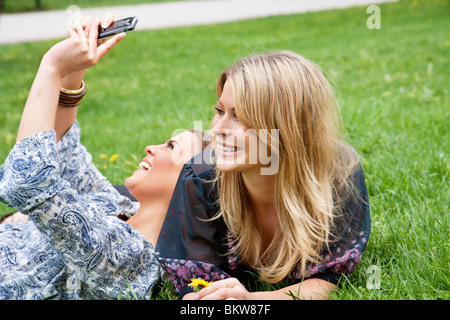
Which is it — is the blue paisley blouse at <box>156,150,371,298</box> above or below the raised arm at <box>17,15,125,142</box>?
below

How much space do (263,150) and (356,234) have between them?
1.71ft

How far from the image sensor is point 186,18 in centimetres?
1460

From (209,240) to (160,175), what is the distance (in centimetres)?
51

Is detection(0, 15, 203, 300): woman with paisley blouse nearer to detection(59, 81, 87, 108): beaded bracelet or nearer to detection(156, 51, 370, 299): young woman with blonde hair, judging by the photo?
detection(59, 81, 87, 108): beaded bracelet

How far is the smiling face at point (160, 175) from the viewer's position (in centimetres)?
274

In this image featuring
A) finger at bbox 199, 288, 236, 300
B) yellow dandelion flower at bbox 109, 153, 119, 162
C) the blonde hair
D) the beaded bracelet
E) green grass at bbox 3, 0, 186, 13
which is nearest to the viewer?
finger at bbox 199, 288, 236, 300

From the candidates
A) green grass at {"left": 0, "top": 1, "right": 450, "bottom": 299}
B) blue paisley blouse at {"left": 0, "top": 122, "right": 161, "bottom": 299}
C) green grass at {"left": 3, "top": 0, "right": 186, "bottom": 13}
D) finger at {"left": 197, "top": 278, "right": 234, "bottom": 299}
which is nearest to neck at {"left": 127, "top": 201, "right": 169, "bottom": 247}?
blue paisley blouse at {"left": 0, "top": 122, "right": 161, "bottom": 299}

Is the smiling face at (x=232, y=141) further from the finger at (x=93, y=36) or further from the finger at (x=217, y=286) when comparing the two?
the finger at (x=93, y=36)

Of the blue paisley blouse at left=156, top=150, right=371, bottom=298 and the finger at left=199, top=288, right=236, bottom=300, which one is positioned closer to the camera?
the finger at left=199, top=288, right=236, bottom=300

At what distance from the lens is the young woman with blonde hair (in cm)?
214

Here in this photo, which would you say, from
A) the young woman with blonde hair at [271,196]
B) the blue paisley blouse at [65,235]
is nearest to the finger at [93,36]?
the blue paisley blouse at [65,235]

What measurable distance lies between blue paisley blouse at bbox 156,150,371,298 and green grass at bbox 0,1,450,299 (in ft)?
0.53

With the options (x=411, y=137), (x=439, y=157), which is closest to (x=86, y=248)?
(x=439, y=157)

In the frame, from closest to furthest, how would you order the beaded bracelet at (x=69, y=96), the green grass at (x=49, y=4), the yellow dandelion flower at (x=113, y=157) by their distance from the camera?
the beaded bracelet at (x=69, y=96) → the yellow dandelion flower at (x=113, y=157) → the green grass at (x=49, y=4)
